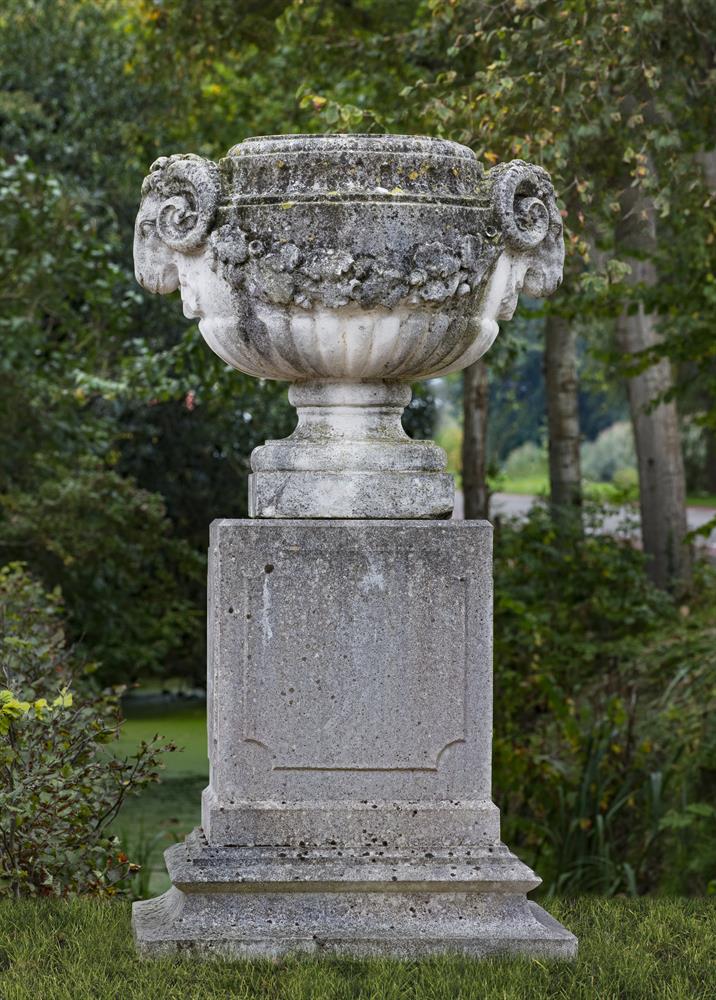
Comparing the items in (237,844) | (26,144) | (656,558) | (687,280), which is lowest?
(237,844)

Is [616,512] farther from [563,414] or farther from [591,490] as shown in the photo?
[591,490]

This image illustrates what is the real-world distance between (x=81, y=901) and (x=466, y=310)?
2.23m

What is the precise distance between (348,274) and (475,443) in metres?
9.69

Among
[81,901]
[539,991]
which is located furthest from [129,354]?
[539,991]

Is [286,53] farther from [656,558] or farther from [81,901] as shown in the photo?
[81,901]

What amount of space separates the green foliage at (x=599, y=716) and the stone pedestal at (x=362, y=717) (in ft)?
9.12

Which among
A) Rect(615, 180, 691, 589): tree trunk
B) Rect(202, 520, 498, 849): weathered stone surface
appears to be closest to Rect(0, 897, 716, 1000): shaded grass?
Rect(202, 520, 498, 849): weathered stone surface

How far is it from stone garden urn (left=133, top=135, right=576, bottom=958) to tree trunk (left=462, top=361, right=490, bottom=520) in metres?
9.20

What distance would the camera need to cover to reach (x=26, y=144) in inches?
597

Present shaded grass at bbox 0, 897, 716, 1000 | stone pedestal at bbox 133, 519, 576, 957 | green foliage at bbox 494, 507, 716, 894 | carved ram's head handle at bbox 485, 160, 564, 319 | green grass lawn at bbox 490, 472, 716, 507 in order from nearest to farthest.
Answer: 1. shaded grass at bbox 0, 897, 716, 1000
2. stone pedestal at bbox 133, 519, 576, 957
3. carved ram's head handle at bbox 485, 160, 564, 319
4. green foliage at bbox 494, 507, 716, 894
5. green grass lawn at bbox 490, 472, 716, 507

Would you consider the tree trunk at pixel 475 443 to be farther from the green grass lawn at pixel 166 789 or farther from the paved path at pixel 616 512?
the green grass lawn at pixel 166 789

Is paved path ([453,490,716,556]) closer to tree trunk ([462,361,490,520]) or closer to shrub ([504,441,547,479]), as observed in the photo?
tree trunk ([462,361,490,520])

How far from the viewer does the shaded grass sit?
4.14m

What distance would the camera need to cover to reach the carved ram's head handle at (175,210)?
4.65m
